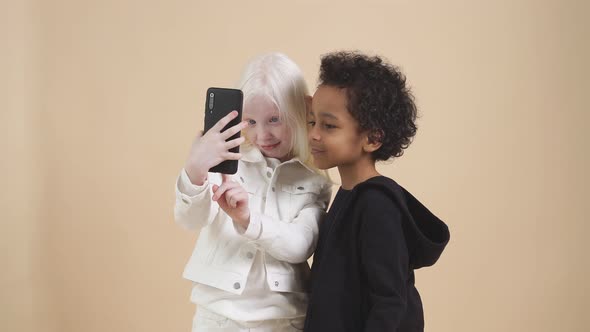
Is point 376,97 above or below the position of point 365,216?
above

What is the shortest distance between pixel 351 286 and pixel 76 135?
1375 millimetres

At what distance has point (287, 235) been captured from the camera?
1349 millimetres

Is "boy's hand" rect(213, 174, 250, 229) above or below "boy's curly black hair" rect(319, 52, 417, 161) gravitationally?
below

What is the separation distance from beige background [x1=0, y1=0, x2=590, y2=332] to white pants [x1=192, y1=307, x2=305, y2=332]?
0.97 meters

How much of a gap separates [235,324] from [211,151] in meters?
0.35

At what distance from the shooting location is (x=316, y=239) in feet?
4.71

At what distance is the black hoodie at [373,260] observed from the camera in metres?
1.23

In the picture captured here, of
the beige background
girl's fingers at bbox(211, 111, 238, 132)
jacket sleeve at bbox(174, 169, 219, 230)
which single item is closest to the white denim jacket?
jacket sleeve at bbox(174, 169, 219, 230)

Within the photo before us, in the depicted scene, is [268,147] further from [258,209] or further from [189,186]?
[189,186]

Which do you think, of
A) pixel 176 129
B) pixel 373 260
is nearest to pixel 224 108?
pixel 373 260

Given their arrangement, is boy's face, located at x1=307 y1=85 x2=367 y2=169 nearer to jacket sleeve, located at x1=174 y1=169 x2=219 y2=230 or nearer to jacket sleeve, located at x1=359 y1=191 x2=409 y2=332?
jacket sleeve, located at x1=359 y1=191 x2=409 y2=332

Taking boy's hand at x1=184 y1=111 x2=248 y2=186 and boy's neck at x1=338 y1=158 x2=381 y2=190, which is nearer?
boy's hand at x1=184 y1=111 x2=248 y2=186

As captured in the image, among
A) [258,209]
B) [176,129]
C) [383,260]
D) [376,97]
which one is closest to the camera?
[383,260]

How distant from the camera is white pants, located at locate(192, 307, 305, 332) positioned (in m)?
1.39
